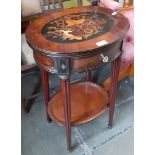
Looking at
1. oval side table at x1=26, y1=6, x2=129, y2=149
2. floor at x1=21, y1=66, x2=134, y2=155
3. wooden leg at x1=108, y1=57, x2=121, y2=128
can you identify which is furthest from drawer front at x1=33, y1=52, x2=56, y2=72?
floor at x1=21, y1=66, x2=134, y2=155

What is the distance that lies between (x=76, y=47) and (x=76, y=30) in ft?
0.66

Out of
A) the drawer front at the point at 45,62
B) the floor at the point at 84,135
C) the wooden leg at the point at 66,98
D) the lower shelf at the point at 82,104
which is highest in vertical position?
the drawer front at the point at 45,62

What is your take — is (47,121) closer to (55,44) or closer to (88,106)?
(88,106)

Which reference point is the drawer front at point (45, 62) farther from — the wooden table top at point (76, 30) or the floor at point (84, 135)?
the floor at point (84, 135)

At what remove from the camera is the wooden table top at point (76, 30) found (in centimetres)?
106

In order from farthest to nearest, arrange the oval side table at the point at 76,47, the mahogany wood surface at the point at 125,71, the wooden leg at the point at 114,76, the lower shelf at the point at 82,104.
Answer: the mahogany wood surface at the point at 125,71, the lower shelf at the point at 82,104, the wooden leg at the point at 114,76, the oval side table at the point at 76,47

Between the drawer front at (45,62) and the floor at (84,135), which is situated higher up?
the drawer front at (45,62)

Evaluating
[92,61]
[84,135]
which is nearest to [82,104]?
[84,135]

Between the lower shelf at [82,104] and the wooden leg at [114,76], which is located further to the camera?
the lower shelf at [82,104]

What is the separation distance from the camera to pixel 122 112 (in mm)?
1727

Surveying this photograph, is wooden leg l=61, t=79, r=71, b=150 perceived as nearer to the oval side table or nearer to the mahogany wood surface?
the oval side table

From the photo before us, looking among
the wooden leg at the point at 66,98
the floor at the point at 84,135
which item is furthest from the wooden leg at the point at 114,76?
the wooden leg at the point at 66,98

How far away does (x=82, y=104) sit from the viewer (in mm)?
1552

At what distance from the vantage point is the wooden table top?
106 centimetres
